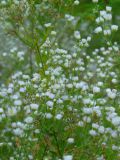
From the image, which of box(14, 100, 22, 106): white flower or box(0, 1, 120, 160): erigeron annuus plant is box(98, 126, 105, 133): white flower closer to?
box(0, 1, 120, 160): erigeron annuus plant

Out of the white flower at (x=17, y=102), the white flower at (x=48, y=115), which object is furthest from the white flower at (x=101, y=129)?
the white flower at (x=17, y=102)

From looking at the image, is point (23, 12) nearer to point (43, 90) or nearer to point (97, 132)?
point (43, 90)

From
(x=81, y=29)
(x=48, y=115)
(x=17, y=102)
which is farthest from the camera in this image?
(x=81, y=29)

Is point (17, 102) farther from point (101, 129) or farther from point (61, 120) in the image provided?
point (101, 129)

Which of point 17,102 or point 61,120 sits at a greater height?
point 17,102

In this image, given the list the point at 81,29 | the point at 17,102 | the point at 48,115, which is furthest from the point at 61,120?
the point at 81,29

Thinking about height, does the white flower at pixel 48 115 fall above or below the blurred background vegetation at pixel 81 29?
below

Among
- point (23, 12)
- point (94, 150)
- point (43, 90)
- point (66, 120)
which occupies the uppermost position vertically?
point (23, 12)

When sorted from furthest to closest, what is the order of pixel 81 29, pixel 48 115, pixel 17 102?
pixel 81 29, pixel 17 102, pixel 48 115

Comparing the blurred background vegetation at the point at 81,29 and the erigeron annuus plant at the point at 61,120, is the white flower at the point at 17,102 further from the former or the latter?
the blurred background vegetation at the point at 81,29

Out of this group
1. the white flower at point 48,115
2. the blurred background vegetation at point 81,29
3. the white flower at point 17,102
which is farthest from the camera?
the blurred background vegetation at point 81,29

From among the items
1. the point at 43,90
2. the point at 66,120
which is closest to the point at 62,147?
the point at 66,120
